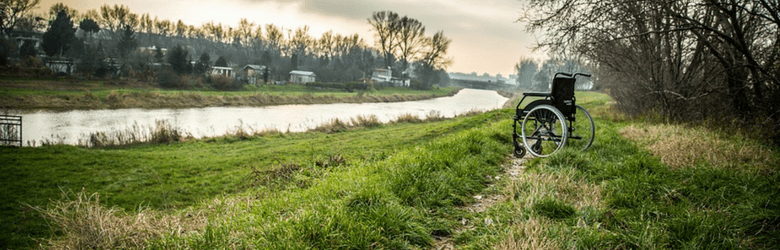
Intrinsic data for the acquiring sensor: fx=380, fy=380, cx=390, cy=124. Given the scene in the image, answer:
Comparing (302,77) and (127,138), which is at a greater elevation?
(302,77)

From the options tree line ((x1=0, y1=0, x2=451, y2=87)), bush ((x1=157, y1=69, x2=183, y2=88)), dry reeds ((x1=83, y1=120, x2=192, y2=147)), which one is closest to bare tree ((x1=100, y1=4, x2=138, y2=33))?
tree line ((x1=0, y1=0, x2=451, y2=87))

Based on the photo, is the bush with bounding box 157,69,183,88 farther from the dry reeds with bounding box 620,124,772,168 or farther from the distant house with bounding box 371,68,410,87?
the dry reeds with bounding box 620,124,772,168

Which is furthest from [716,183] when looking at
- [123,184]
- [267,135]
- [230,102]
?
[230,102]

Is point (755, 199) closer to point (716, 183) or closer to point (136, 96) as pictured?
point (716, 183)

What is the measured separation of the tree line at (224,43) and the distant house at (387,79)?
6.28 ft

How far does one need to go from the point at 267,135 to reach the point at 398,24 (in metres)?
57.6

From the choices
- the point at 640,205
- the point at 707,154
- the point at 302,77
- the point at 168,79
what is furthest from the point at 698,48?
the point at 302,77

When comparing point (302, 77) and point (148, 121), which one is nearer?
point (148, 121)

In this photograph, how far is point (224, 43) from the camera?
277 feet

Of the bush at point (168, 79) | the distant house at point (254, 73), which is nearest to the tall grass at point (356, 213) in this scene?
the bush at point (168, 79)

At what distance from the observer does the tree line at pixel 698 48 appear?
8148 millimetres

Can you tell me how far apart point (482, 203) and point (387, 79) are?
8089 centimetres

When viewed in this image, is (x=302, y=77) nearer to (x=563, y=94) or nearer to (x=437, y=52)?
(x=437, y=52)

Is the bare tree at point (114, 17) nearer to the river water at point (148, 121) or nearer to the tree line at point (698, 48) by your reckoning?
the river water at point (148, 121)
